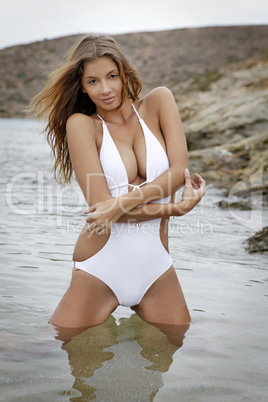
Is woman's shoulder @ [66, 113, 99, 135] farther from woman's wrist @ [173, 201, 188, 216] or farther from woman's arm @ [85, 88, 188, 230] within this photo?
woman's wrist @ [173, 201, 188, 216]

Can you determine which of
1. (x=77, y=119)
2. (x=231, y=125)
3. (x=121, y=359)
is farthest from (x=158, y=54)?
(x=121, y=359)

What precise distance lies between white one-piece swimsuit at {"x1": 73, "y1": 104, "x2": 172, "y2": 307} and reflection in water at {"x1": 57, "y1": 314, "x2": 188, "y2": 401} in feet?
0.95

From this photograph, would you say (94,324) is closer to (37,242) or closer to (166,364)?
(166,364)

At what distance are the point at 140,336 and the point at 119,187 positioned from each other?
3.42 ft

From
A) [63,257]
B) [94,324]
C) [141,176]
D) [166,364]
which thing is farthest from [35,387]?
[63,257]

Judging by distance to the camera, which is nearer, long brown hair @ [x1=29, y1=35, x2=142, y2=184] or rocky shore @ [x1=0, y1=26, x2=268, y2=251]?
long brown hair @ [x1=29, y1=35, x2=142, y2=184]

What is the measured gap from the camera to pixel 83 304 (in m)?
3.08

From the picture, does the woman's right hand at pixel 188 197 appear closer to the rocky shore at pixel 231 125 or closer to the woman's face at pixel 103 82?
the woman's face at pixel 103 82

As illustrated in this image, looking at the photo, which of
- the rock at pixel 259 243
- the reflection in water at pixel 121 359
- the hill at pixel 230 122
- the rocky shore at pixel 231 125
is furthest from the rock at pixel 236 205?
the reflection in water at pixel 121 359

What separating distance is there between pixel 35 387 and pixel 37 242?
3.67m

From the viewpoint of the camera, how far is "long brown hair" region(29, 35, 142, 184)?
3.24 meters

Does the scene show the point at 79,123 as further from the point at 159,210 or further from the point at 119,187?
the point at 159,210

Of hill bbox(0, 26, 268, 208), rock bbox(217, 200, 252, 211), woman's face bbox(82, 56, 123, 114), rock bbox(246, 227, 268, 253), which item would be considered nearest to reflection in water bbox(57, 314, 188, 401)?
woman's face bbox(82, 56, 123, 114)

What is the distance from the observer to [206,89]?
886 inches
